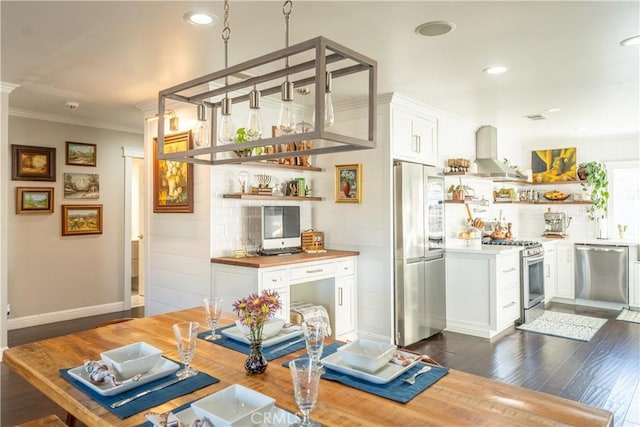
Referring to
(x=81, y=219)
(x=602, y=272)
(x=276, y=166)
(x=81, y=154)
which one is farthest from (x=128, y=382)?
(x=602, y=272)

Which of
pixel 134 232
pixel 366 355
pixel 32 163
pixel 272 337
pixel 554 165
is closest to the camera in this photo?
pixel 366 355

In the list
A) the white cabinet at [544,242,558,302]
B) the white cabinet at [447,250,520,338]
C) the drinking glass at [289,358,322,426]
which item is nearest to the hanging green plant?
the white cabinet at [544,242,558,302]

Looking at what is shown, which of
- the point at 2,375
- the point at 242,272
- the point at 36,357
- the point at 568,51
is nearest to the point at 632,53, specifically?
the point at 568,51

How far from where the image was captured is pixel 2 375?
347cm

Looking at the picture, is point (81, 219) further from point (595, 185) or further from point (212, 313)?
point (595, 185)

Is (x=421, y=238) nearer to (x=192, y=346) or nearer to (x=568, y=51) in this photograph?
(x=568, y=51)

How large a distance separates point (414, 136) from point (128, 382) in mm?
3865

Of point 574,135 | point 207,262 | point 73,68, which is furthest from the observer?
point 574,135

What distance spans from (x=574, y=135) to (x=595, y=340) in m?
3.58

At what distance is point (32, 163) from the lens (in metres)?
5.02

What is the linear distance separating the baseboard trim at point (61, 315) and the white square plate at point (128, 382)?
4.29 meters

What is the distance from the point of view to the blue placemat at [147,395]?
4.24 feet

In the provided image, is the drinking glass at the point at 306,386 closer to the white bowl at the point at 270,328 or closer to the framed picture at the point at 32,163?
the white bowl at the point at 270,328

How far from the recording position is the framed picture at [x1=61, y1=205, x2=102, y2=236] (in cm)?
529
